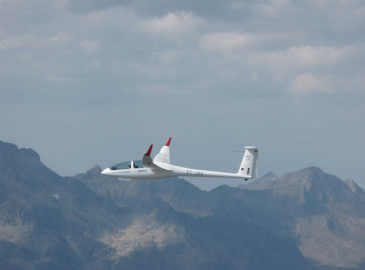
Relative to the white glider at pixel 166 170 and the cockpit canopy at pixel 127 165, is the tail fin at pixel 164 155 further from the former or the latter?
the cockpit canopy at pixel 127 165

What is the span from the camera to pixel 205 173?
445 feet

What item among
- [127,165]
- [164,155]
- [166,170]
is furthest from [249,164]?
[127,165]

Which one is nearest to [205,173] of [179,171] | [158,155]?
[179,171]

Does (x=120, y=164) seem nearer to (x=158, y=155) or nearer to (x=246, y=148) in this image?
(x=158, y=155)

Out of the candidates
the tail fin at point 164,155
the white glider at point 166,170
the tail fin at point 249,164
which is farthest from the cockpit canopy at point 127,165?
the tail fin at point 249,164

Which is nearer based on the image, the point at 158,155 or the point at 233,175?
the point at 233,175

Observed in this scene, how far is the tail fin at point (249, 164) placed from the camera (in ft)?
428

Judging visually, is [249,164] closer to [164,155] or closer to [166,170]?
[166,170]

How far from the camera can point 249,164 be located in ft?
429

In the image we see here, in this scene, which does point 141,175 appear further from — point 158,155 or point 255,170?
point 255,170

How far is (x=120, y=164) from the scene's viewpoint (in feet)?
450

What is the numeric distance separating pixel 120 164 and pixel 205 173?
22940 millimetres

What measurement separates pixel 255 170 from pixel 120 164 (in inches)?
1415

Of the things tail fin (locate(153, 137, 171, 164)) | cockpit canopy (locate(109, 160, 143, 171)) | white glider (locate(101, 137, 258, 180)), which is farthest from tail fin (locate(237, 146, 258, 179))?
cockpit canopy (locate(109, 160, 143, 171))
